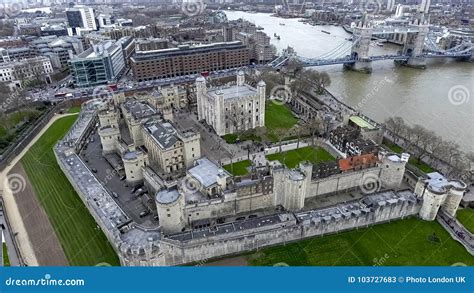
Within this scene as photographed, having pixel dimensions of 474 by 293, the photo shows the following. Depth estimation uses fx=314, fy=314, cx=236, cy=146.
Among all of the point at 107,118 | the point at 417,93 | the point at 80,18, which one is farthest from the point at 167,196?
the point at 80,18

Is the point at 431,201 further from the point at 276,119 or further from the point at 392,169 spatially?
the point at 276,119

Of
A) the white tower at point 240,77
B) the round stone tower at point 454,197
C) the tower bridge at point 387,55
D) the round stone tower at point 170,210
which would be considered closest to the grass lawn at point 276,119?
the white tower at point 240,77

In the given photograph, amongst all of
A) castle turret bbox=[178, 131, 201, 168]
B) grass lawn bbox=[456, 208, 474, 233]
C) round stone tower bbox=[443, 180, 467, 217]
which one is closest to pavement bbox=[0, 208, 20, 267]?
castle turret bbox=[178, 131, 201, 168]

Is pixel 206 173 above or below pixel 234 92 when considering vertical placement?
below

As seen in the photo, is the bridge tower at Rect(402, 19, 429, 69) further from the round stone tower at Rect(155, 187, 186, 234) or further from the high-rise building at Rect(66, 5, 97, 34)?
the high-rise building at Rect(66, 5, 97, 34)

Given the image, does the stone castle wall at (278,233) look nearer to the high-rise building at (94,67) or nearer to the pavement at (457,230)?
the pavement at (457,230)

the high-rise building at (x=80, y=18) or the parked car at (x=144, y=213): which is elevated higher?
the high-rise building at (x=80, y=18)
